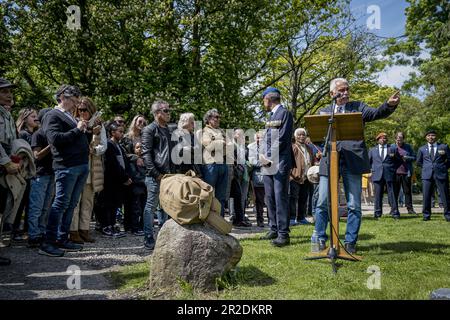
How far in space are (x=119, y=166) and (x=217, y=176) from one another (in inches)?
80.1

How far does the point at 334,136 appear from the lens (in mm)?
5152

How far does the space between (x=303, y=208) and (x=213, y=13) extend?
1017cm

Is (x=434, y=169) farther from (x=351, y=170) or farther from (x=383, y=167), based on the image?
(x=351, y=170)

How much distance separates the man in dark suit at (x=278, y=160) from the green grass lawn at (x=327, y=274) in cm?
45

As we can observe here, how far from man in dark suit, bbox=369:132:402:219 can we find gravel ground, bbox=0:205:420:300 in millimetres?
7270

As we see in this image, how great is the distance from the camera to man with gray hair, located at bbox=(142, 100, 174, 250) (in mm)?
6191

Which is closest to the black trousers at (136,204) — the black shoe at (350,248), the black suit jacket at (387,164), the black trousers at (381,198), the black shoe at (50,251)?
the black shoe at (50,251)

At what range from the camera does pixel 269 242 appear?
672cm

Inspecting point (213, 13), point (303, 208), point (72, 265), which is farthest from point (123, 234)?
point (213, 13)

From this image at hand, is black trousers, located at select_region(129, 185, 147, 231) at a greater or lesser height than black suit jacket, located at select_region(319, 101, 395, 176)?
lesser

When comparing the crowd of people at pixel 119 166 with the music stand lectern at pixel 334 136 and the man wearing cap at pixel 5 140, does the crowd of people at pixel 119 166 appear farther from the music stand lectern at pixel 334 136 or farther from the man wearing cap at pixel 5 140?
the music stand lectern at pixel 334 136

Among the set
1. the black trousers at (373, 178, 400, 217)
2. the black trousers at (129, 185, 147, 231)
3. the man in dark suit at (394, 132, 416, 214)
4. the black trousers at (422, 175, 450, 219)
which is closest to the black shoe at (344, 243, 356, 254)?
the black trousers at (129, 185, 147, 231)

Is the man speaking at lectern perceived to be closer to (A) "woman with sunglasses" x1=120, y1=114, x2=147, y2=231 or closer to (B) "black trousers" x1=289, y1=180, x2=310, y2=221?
(B) "black trousers" x1=289, y1=180, x2=310, y2=221
